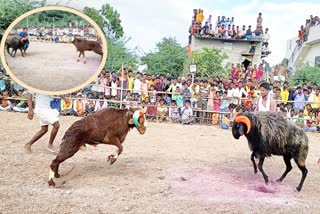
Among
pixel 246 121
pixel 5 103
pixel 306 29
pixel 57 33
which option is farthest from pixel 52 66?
pixel 306 29

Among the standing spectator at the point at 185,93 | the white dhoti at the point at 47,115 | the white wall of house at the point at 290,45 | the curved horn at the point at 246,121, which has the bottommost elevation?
the white dhoti at the point at 47,115

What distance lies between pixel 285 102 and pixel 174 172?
7.56 metres

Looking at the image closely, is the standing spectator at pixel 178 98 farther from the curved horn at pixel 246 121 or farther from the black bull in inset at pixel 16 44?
the black bull in inset at pixel 16 44

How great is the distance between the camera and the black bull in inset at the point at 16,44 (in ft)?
19.3

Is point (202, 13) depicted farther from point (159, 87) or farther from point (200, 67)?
point (159, 87)

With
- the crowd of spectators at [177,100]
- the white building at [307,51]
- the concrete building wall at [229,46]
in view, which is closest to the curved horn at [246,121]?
the crowd of spectators at [177,100]

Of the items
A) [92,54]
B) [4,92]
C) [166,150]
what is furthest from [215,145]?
[4,92]

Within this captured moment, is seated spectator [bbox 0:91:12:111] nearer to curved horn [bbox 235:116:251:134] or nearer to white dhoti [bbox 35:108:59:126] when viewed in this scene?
white dhoti [bbox 35:108:59:126]

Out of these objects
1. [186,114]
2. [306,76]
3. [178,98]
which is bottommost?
[186,114]

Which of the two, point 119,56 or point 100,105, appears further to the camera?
point 119,56

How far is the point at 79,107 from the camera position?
1284 centimetres

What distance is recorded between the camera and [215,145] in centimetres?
951

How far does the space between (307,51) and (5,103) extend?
20.1 meters

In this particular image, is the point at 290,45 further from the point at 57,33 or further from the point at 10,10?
the point at 57,33
